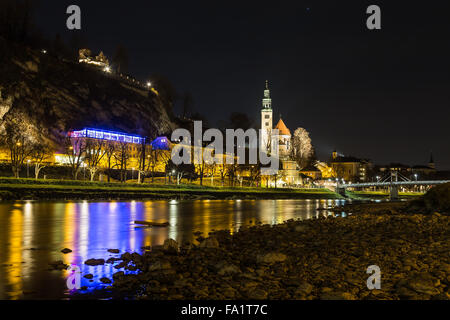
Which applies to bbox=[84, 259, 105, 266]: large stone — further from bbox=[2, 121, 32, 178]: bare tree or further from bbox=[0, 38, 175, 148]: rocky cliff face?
bbox=[0, 38, 175, 148]: rocky cliff face

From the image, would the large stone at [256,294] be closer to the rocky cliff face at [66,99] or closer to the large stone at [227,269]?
the large stone at [227,269]

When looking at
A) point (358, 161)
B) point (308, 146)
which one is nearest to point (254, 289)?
point (308, 146)

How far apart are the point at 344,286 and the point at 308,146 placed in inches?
5951

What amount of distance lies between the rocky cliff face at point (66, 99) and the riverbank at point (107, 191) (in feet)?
96.9

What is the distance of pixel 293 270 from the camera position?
11.1 meters

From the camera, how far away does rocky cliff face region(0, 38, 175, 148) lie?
8700 cm

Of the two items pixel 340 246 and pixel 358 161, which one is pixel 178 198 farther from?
pixel 358 161

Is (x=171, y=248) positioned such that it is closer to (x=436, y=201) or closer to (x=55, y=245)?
(x=55, y=245)

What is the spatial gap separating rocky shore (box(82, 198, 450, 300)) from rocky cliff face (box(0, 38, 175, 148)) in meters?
76.7

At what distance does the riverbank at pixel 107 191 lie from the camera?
166 ft

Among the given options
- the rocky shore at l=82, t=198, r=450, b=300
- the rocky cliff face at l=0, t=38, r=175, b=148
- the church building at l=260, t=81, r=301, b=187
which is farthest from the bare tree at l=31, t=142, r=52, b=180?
the church building at l=260, t=81, r=301, b=187

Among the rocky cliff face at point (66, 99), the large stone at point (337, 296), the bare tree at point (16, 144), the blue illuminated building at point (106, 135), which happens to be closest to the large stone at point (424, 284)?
the large stone at point (337, 296)

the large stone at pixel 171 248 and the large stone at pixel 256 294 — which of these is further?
the large stone at pixel 171 248
